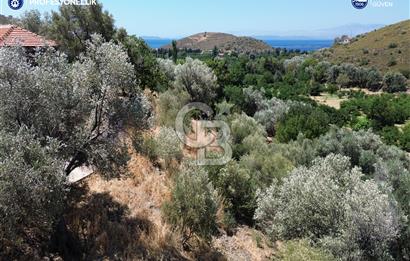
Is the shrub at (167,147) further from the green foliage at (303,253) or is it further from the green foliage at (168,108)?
the green foliage at (303,253)

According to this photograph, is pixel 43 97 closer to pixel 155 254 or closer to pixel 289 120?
pixel 155 254

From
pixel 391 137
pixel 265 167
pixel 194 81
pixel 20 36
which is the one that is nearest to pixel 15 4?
pixel 20 36

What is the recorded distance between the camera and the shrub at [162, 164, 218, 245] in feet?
36.4

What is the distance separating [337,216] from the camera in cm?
1051

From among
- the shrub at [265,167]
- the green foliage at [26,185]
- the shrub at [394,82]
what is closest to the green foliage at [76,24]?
the shrub at [265,167]

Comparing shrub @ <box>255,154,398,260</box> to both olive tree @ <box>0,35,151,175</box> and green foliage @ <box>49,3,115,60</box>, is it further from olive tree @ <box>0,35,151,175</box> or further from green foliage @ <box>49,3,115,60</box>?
green foliage @ <box>49,3,115,60</box>

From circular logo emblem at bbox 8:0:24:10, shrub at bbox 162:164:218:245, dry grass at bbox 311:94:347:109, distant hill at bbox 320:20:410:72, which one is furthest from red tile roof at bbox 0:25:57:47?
distant hill at bbox 320:20:410:72

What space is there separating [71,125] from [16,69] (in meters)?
1.72

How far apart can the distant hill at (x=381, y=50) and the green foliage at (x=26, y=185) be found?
93465 mm

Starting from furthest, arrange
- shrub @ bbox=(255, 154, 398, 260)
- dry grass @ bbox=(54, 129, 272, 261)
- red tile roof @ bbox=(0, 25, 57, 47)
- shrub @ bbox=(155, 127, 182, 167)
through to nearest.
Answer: red tile roof @ bbox=(0, 25, 57, 47) < shrub @ bbox=(155, 127, 182, 167) < shrub @ bbox=(255, 154, 398, 260) < dry grass @ bbox=(54, 129, 272, 261)

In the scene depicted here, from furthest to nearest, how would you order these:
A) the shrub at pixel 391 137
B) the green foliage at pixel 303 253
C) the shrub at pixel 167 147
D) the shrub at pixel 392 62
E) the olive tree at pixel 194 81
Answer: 1. the shrub at pixel 392 62
2. the shrub at pixel 391 137
3. the olive tree at pixel 194 81
4. the shrub at pixel 167 147
5. the green foliage at pixel 303 253

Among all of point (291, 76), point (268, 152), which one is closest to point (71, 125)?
point (268, 152)

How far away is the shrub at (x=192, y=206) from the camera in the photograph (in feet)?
36.4

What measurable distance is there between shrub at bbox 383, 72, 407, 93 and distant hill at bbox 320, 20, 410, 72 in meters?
8.85
